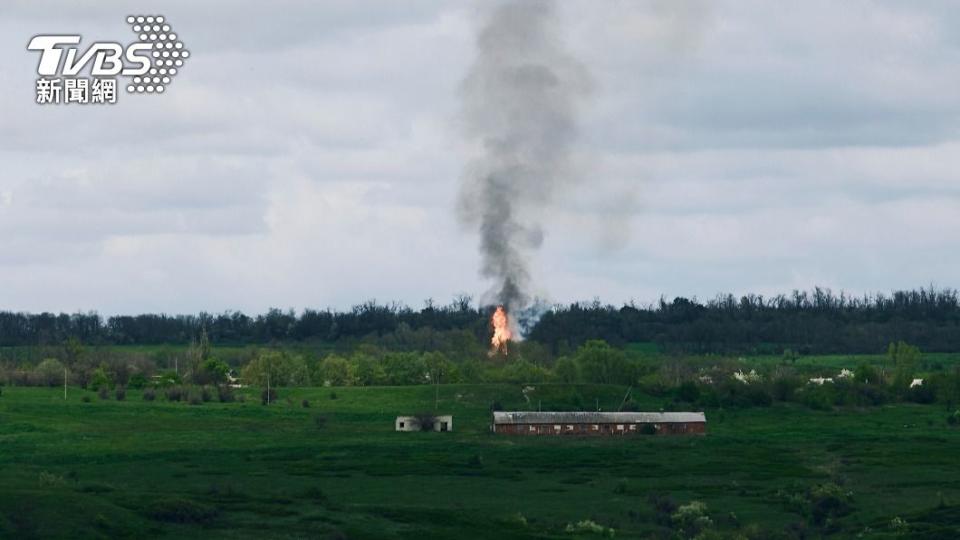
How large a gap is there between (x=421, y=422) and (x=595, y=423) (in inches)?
629

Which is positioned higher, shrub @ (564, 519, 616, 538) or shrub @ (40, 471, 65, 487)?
shrub @ (40, 471, 65, 487)

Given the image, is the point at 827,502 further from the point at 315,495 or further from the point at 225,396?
the point at 225,396

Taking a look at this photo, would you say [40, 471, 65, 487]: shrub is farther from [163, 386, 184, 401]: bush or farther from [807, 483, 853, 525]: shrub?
[163, 386, 184, 401]: bush

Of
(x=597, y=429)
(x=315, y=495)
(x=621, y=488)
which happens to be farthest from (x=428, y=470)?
(x=597, y=429)

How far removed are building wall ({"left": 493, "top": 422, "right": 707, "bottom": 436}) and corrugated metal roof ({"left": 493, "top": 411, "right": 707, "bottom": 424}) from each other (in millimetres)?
409

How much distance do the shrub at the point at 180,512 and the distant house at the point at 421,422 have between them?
59382 mm

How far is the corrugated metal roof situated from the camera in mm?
173125

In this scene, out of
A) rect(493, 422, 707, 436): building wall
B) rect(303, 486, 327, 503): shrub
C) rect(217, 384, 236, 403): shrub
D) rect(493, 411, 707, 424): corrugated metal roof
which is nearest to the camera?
rect(303, 486, 327, 503): shrub

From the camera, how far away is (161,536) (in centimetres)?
10706

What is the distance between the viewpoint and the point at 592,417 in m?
176

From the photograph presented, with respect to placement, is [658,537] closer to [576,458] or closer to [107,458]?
[576,458]

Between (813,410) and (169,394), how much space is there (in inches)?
2632

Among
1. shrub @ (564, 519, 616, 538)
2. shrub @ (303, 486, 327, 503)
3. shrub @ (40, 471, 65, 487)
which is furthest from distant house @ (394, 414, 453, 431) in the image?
shrub @ (564, 519, 616, 538)

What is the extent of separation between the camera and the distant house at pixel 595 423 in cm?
17212
